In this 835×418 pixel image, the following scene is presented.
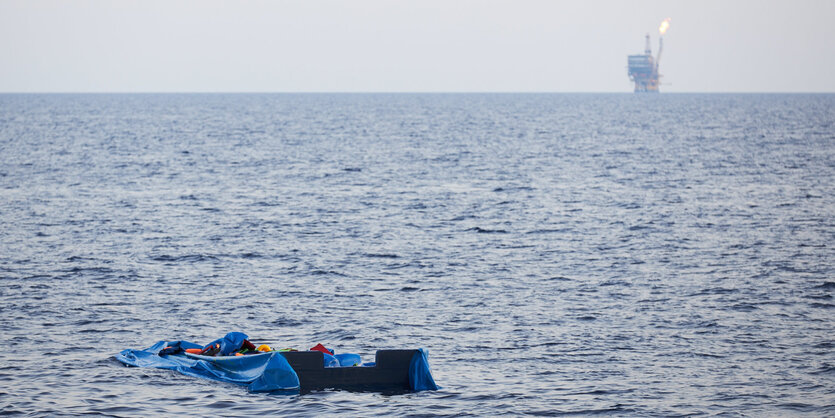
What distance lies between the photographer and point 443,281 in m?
36.8

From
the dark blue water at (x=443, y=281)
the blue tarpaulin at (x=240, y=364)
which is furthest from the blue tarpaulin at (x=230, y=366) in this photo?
the dark blue water at (x=443, y=281)

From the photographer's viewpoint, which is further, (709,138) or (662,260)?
(709,138)

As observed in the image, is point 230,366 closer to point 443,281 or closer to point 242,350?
point 242,350

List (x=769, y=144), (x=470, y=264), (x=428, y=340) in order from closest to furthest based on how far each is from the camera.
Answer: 1. (x=428, y=340)
2. (x=470, y=264)
3. (x=769, y=144)

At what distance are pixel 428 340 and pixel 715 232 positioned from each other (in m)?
24.9

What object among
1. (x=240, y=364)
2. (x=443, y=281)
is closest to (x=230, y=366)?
(x=240, y=364)

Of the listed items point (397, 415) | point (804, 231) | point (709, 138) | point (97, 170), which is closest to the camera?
point (397, 415)

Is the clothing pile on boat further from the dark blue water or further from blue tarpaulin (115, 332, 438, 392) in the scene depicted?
the dark blue water

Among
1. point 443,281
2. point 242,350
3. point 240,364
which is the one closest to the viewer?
point 240,364

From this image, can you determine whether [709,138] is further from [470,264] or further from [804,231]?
[470,264]

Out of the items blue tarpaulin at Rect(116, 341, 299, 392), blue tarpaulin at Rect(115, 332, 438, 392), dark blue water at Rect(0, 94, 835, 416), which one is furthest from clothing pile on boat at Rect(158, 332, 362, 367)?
dark blue water at Rect(0, 94, 835, 416)

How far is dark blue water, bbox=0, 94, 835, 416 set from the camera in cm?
2364

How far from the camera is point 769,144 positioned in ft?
353

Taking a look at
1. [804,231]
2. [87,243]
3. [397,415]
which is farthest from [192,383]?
[804,231]
